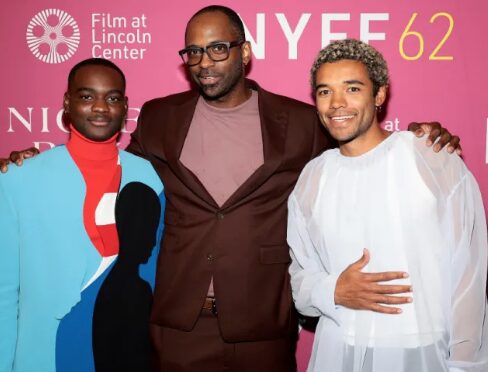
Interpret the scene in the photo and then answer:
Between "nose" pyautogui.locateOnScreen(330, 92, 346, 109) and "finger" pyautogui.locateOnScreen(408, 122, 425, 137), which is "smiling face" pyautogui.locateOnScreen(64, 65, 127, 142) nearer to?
"nose" pyautogui.locateOnScreen(330, 92, 346, 109)

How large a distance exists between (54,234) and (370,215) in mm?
1114

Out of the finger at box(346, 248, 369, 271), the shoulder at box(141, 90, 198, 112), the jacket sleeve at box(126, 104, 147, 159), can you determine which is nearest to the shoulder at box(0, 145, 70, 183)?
the jacket sleeve at box(126, 104, 147, 159)

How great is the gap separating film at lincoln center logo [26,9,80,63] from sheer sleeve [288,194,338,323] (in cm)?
154

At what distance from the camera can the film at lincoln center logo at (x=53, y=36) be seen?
9.04ft

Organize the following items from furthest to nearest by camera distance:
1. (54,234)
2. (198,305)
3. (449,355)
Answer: (198,305) < (54,234) < (449,355)

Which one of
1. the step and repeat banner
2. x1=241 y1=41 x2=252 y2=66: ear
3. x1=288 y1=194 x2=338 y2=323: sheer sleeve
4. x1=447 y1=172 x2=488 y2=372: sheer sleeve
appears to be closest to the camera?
x1=447 y1=172 x2=488 y2=372: sheer sleeve

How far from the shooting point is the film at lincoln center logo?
276 centimetres

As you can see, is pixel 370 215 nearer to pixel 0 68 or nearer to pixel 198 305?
pixel 198 305

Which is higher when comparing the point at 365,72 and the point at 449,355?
the point at 365,72

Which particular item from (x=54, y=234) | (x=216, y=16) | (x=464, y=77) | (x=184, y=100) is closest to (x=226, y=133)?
(x=184, y=100)

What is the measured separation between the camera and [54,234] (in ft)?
6.11

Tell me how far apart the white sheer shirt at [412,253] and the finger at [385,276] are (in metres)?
0.04

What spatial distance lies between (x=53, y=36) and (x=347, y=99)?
1739mm

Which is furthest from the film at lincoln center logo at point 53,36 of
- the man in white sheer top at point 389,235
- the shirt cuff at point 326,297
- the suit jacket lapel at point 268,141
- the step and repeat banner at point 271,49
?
the shirt cuff at point 326,297
